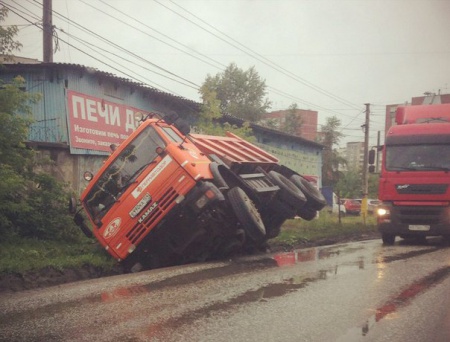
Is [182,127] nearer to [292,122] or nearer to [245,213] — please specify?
[245,213]

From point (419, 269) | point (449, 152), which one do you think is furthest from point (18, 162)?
point (449, 152)

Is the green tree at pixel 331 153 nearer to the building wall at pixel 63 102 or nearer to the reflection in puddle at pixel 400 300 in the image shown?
the building wall at pixel 63 102

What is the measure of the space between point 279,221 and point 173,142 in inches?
158

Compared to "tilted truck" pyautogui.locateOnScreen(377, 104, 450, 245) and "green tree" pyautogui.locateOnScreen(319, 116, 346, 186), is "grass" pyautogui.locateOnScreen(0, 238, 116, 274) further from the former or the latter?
"green tree" pyautogui.locateOnScreen(319, 116, 346, 186)

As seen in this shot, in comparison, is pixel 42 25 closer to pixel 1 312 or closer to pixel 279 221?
pixel 279 221

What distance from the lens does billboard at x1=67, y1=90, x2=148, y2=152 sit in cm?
1444

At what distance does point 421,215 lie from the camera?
10.9 meters

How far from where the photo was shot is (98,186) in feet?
26.7

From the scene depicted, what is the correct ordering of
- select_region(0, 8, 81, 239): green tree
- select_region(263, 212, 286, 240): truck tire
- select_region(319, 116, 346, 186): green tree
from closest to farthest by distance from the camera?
select_region(0, 8, 81, 239): green tree < select_region(263, 212, 286, 240): truck tire < select_region(319, 116, 346, 186): green tree

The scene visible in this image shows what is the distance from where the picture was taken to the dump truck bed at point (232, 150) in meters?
9.35

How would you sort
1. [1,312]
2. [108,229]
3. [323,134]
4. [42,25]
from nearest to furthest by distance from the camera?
[1,312]
[108,229]
[42,25]
[323,134]

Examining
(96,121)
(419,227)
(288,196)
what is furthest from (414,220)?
(96,121)

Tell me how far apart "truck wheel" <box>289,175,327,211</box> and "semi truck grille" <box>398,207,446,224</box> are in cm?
203

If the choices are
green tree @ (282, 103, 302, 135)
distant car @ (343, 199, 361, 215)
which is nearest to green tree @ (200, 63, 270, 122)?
green tree @ (282, 103, 302, 135)
